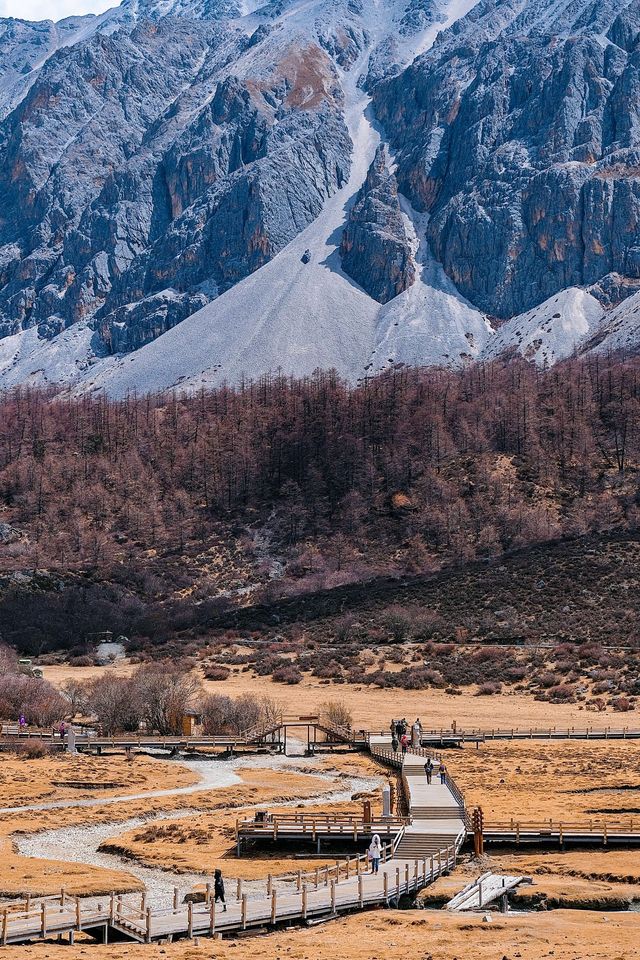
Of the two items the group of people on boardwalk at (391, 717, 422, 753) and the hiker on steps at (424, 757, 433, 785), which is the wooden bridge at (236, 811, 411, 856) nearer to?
the hiker on steps at (424, 757, 433, 785)

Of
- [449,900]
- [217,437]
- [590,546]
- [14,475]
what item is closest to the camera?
[449,900]

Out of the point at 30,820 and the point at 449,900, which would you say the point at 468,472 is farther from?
the point at 449,900

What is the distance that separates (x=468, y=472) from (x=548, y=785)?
85.7 meters

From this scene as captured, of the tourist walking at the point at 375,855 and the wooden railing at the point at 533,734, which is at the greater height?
the tourist walking at the point at 375,855

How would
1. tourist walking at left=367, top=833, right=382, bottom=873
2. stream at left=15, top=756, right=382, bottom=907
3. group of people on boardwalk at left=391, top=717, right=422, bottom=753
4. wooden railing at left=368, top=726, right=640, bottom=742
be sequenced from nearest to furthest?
1. tourist walking at left=367, top=833, right=382, bottom=873
2. stream at left=15, top=756, right=382, bottom=907
3. group of people on boardwalk at left=391, top=717, right=422, bottom=753
4. wooden railing at left=368, top=726, right=640, bottom=742

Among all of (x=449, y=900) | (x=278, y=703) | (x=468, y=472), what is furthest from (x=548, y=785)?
(x=468, y=472)

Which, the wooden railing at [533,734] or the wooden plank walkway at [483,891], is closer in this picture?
the wooden plank walkway at [483,891]

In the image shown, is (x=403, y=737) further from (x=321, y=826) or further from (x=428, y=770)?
(x=321, y=826)

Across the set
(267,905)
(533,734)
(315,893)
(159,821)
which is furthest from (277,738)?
(267,905)

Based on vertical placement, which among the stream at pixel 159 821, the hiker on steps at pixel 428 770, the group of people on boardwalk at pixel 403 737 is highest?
the hiker on steps at pixel 428 770

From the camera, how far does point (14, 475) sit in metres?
146

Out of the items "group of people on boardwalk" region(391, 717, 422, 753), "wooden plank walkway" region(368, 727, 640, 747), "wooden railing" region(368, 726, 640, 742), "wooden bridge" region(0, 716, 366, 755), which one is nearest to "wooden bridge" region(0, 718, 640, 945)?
"group of people on boardwalk" region(391, 717, 422, 753)

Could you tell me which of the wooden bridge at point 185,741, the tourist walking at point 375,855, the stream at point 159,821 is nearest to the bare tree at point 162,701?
the wooden bridge at point 185,741

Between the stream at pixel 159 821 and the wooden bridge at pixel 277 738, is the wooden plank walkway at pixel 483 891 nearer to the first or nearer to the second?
the stream at pixel 159 821
